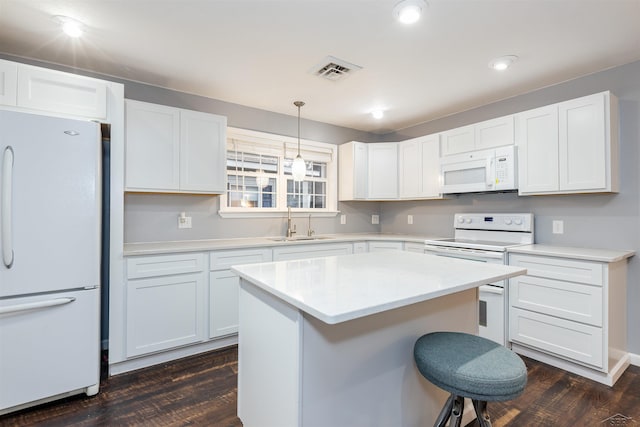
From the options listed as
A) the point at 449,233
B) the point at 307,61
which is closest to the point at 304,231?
the point at 449,233

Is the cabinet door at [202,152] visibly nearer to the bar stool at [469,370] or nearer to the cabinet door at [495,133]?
Result: the bar stool at [469,370]

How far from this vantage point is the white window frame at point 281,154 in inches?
135

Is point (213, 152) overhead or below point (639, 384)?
overhead

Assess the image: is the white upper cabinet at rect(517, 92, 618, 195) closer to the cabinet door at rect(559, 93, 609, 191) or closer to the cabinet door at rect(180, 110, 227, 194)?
the cabinet door at rect(559, 93, 609, 191)

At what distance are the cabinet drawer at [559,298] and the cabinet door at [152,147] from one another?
3.07 m

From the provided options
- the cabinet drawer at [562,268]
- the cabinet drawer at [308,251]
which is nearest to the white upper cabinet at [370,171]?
the cabinet drawer at [308,251]

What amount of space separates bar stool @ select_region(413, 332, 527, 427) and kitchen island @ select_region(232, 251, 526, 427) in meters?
0.17

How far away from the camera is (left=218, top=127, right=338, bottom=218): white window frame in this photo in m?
3.44

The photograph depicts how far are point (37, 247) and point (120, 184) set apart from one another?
68 cm

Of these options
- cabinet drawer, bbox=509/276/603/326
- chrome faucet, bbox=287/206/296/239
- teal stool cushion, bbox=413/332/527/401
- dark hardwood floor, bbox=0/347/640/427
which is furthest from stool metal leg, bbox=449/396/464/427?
chrome faucet, bbox=287/206/296/239

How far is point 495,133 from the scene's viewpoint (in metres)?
3.04

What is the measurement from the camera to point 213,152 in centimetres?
294

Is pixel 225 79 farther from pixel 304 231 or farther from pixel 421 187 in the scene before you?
pixel 421 187

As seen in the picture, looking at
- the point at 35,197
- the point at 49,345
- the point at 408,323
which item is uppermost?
the point at 35,197
